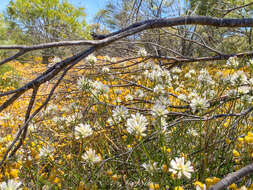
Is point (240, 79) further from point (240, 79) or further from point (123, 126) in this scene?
point (123, 126)

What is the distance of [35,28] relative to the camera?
1363 millimetres

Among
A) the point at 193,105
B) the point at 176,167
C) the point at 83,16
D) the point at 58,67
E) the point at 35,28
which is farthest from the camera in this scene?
the point at 83,16

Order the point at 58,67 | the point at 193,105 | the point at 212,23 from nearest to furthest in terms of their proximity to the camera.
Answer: the point at 58,67 < the point at 212,23 < the point at 193,105

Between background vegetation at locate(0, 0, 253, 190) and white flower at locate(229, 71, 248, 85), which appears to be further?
white flower at locate(229, 71, 248, 85)

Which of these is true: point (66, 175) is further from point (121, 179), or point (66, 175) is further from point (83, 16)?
Result: point (83, 16)

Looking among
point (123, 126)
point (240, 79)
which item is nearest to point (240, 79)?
point (240, 79)

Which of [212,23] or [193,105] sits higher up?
[212,23]

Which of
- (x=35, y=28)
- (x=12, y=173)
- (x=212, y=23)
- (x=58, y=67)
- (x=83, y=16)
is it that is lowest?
(x=12, y=173)

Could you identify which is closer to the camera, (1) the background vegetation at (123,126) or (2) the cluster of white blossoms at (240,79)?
(1) the background vegetation at (123,126)

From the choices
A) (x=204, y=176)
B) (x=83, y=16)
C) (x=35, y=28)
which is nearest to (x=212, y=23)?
(x=204, y=176)

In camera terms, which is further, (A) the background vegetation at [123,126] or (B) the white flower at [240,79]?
(B) the white flower at [240,79]

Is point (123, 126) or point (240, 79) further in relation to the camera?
point (123, 126)

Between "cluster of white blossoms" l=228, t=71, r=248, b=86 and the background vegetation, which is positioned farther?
"cluster of white blossoms" l=228, t=71, r=248, b=86

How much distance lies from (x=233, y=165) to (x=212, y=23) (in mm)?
762
